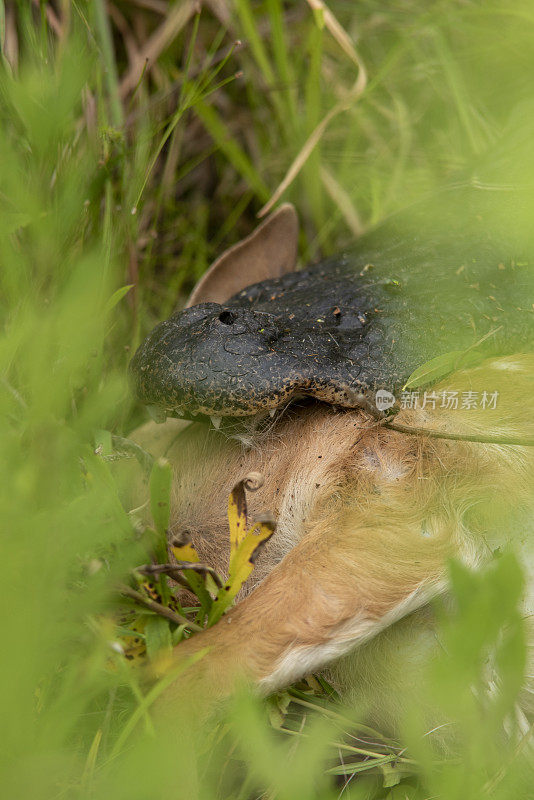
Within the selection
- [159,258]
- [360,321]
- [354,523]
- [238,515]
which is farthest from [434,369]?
[159,258]

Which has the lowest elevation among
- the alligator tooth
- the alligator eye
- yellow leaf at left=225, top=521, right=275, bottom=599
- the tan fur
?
the tan fur

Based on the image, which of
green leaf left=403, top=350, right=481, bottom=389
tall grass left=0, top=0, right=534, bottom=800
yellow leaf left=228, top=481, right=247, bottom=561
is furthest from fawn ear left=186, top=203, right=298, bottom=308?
yellow leaf left=228, top=481, right=247, bottom=561

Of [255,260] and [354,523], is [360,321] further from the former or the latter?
[255,260]

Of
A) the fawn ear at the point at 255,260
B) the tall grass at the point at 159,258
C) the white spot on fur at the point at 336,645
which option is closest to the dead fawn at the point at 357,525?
the white spot on fur at the point at 336,645

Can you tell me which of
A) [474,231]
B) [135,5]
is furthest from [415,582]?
[135,5]

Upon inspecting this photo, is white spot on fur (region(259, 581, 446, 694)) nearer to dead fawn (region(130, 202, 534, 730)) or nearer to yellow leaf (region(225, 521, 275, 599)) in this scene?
dead fawn (region(130, 202, 534, 730))

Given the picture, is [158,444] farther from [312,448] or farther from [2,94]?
[2,94]
